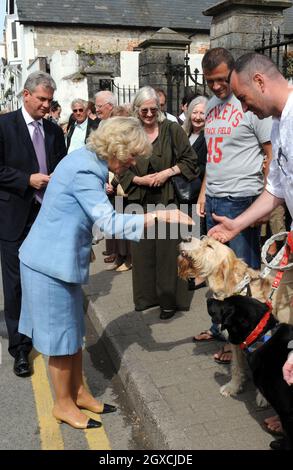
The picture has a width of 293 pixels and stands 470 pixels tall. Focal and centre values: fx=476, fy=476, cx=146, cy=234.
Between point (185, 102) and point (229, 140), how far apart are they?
14.7 ft

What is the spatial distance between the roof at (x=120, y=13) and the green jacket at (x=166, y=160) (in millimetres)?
22432

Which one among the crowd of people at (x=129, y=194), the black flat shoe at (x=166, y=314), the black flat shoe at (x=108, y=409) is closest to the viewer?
the crowd of people at (x=129, y=194)

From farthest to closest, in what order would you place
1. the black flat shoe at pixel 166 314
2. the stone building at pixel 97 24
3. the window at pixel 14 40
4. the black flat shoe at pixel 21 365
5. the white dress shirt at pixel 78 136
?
the window at pixel 14 40 → the stone building at pixel 97 24 → the white dress shirt at pixel 78 136 → the black flat shoe at pixel 166 314 → the black flat shoe at pixel 21 365

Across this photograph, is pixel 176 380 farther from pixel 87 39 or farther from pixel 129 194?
pixel 87 39

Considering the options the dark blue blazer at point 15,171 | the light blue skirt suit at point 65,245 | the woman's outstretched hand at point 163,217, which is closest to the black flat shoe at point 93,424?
the light blue skirt suit at point 65,245

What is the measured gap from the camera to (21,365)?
436 cm

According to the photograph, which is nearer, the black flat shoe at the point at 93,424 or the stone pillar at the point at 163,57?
the black flat shoe at the point at 93,424

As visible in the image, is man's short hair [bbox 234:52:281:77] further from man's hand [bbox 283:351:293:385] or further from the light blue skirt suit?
man's hand [bbox 283:351:293:385]

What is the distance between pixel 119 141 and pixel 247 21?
200 inches

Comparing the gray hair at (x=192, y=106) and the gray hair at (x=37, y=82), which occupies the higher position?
the gray hair at (x=37, y=82)

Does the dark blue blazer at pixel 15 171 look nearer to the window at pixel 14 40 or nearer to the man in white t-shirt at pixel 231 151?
the man in white t-shirt at pixel 231 151

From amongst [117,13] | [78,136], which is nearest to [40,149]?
[78,136]

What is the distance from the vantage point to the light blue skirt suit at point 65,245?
3.04m

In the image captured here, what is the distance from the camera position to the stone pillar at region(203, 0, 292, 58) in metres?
7.07
